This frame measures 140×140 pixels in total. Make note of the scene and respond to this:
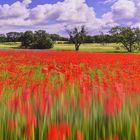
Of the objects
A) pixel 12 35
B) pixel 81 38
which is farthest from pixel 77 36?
pixel 12 35

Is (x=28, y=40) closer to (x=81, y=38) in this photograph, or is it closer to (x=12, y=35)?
(x=81, y=38)

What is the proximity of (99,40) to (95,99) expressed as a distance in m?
127

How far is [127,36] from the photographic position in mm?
75188

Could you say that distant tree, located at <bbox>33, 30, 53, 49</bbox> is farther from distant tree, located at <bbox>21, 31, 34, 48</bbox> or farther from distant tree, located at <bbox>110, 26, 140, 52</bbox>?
distant tree, located at <bbox>110, 26, 140, 52</bbox>

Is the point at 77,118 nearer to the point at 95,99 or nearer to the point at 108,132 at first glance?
the point at 108,132

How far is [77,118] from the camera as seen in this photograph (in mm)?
2381

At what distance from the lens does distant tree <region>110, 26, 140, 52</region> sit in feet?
246

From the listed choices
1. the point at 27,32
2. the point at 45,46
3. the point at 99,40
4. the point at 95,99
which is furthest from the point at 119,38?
the point at 95,99

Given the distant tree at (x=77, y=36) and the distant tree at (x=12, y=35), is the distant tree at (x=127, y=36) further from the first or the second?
the distant tree at (x=12, y=35)

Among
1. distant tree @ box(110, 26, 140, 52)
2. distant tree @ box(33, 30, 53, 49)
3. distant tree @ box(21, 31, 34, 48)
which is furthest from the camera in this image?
distant tree @ box(21, 31, 34, 48)

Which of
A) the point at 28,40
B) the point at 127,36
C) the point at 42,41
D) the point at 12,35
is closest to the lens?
the point at 127,36

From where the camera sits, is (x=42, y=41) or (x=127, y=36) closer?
(x=127, y=36)

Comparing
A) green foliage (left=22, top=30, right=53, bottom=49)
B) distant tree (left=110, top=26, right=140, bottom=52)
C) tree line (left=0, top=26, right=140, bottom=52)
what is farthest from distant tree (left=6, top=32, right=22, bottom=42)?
distant tree (left=110, top=26, right=140, bottom=52)

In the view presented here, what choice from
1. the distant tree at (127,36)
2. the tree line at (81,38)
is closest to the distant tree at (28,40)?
the tree line at (81,38)
